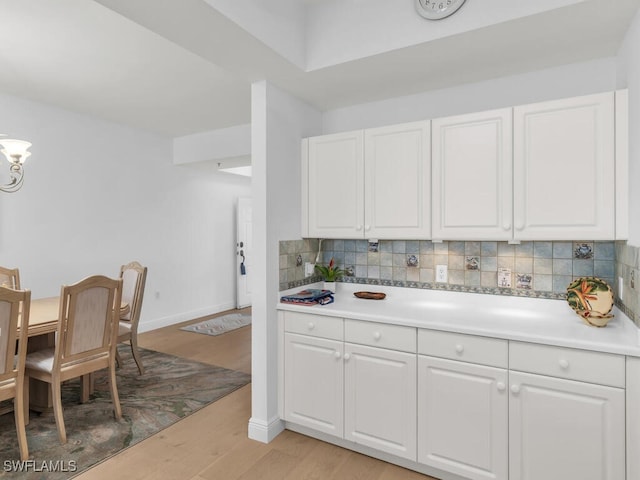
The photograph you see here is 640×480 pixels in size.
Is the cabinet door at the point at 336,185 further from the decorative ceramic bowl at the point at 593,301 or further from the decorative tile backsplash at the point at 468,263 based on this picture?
the decorative ceramic bowl at the point at 593,301

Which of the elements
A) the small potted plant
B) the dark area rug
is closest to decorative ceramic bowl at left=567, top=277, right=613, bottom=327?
the small potted plant

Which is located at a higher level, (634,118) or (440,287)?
(634,118)

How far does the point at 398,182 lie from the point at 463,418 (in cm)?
138

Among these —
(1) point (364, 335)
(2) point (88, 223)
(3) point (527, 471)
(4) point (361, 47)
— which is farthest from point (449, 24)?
(2) point (88, 223)

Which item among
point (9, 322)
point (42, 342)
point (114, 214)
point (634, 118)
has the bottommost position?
point (42, 342)

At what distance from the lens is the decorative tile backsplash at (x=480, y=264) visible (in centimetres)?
211

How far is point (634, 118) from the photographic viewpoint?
170 centimetres

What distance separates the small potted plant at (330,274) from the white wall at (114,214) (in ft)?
9.70

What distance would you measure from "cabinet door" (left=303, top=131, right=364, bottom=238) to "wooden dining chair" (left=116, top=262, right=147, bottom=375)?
6.37 feet

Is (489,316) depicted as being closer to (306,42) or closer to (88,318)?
(306,42)

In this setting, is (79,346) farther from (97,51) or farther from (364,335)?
(97,51)

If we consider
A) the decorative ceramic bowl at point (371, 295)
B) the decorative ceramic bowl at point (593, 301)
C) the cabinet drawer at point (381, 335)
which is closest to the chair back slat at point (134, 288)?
the decorative ceramic bowl at point (371, 295)

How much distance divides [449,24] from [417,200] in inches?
37.3

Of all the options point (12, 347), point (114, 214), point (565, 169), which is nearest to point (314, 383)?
point (12, 347)
